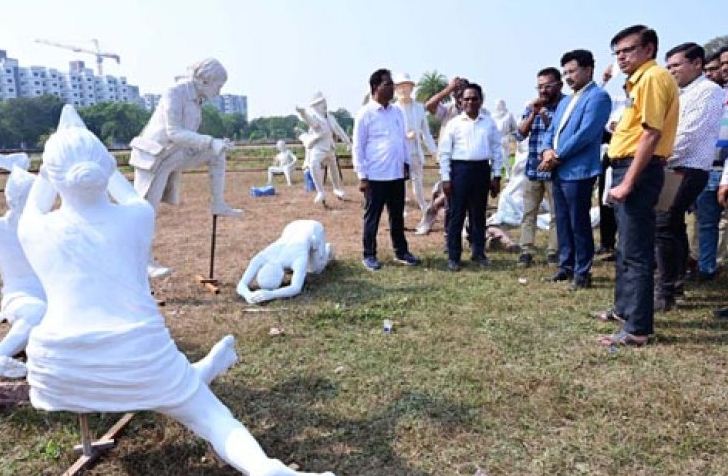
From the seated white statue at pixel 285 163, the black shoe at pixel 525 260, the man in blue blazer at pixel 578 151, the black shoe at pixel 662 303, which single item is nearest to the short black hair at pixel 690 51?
the man in blue blazer at pixel 578 151

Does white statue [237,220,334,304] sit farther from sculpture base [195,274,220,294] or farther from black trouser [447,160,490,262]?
black trouser [447,160,490,262]

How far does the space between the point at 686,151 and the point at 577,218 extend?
111 cm

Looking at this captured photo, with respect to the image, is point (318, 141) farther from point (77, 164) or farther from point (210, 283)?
point (77, 164)

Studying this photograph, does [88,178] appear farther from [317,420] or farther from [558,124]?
[558,124]

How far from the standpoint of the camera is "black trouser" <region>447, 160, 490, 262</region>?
6.02 m

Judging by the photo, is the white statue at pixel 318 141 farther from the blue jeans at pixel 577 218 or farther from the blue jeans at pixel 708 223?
the blue jeans at pixel 708 223

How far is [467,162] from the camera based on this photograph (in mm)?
5980

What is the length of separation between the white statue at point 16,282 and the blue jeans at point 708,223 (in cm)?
502

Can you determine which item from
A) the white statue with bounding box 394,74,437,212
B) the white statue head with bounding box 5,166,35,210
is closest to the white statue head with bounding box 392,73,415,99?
the white statue with bounding box 394,74,437,212

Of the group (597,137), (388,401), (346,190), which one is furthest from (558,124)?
(346,190)

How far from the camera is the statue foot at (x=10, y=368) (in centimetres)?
310

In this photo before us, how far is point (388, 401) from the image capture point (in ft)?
10.6

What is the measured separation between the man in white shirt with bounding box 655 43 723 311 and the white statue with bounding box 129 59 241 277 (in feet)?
11.4

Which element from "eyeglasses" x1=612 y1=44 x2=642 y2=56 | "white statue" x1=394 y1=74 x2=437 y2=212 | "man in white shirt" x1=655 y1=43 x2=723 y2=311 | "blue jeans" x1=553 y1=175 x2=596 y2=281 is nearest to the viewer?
"eyeglasses" x1=612 y1=44 x2=642 y2=56
